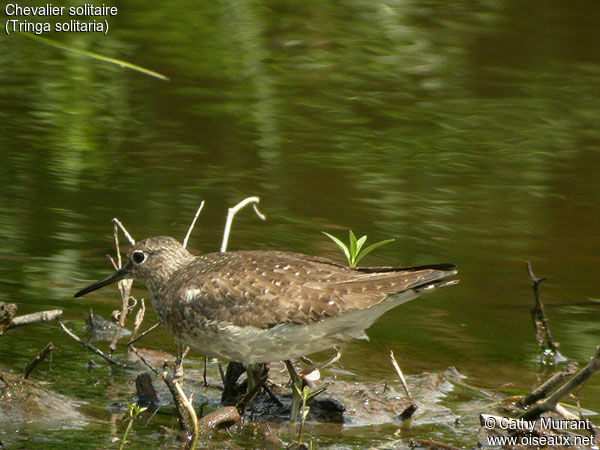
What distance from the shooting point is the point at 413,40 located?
16484 mm

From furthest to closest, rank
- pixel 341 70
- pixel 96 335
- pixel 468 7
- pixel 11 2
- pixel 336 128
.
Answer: pixel 468 7
pixel 11 2
pixel 341 70
pixel 336 128
pixel 96 335

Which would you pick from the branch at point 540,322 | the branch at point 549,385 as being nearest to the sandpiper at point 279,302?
the branch at point 549,385

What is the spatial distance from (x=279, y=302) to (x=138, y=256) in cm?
128

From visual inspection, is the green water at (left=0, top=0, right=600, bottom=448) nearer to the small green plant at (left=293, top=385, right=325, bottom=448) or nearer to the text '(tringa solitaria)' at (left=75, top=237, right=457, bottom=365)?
the text '(tringa solitaria)' at (left=75, top=237, right=457, bottom=365)

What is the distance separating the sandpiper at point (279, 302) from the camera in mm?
6172

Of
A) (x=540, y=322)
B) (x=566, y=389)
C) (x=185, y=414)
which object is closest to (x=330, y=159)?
(x=540, y=322)

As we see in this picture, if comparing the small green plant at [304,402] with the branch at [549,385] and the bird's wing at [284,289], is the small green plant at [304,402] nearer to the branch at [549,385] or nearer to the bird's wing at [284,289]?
the bird's wing at [284,289]

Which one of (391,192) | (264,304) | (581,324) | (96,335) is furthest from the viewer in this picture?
(391,192)

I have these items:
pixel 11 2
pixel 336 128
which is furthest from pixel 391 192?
pixel 11 2

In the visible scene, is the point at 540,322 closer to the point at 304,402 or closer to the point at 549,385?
the point at 549,385

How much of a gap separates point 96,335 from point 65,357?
0.37 meters

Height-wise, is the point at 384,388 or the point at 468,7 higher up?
the point at 468,7

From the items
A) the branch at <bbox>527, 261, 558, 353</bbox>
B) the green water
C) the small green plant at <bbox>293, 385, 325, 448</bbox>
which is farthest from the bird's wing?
A: the branch at <bbox>527, 261, 558, 353</bbox>

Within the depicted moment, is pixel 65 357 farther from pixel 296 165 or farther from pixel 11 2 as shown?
pixel 11 2
